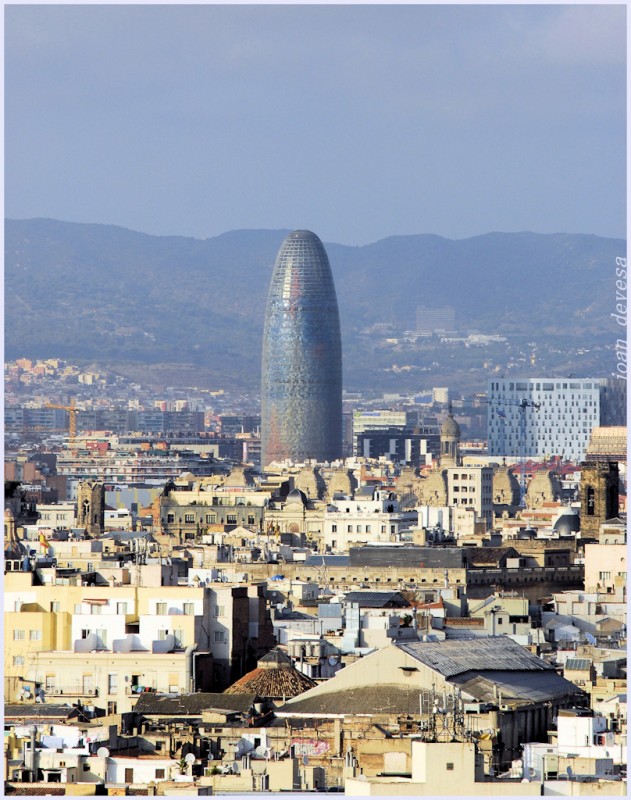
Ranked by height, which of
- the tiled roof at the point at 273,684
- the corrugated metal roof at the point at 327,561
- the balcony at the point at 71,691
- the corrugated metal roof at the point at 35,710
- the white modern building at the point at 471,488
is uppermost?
the white modern building at the point at 471,488

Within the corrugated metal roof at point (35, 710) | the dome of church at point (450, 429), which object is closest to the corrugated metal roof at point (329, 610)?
the corrugated metal roof at point (35, 710)

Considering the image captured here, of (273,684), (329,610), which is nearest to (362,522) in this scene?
(329,610)

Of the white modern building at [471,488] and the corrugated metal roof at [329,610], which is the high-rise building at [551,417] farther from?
the corrugated metal roof at [329,610]

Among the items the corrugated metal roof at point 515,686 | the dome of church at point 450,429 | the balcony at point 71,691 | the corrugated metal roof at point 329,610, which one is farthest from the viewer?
the dome of church at point 450,429

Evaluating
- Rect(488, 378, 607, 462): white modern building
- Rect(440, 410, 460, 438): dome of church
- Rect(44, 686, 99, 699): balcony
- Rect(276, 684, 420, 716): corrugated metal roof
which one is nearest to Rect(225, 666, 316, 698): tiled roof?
Rect(276, 684, 420, 716): corrugated metal roof

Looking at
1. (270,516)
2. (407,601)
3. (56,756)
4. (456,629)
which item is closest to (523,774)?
(56,756)

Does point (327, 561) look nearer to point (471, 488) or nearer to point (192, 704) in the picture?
point (192, 704)

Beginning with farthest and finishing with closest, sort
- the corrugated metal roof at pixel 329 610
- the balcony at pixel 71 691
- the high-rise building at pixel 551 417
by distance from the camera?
1. the high-rise building at pixel 551 417
2. the corrugated metal roof at pixel 329 610
3. the balcony at pixel 71 691
